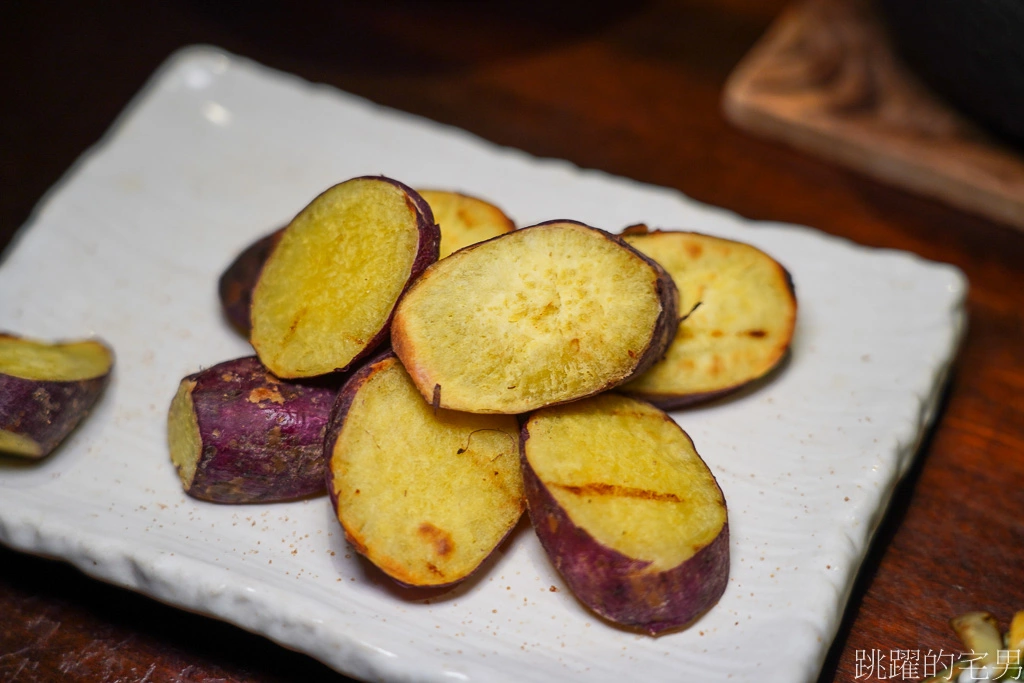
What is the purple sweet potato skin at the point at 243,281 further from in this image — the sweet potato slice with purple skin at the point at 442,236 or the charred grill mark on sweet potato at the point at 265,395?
the charred grill mark on sweet potato at the point at 265,395

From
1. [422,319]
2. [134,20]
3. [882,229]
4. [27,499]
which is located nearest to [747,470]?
[422,319]

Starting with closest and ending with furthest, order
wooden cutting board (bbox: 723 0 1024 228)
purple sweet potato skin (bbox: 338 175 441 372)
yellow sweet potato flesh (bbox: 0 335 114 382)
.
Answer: purple sweet potato skin (bbox: 338 175 441 372) < yellow sweet potato flesh (bbox: 0 335 114 382) < wooden cutting board (bbox: 723 0 1024 228)

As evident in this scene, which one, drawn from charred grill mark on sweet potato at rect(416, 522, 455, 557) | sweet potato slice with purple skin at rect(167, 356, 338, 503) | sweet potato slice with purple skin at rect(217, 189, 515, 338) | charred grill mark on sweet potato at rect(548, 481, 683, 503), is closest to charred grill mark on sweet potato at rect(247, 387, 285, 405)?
sweet potato slice with purple skin at rect(167, 356, 338, 503)

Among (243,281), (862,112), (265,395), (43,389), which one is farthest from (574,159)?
(43,389)

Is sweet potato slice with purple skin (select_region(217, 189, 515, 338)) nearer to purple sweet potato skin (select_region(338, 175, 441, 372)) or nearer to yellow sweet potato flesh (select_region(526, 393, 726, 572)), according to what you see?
purple sweet potato skin (select_region(338, 175, 441, 372))

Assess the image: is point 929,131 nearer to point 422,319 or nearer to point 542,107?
point 542,107

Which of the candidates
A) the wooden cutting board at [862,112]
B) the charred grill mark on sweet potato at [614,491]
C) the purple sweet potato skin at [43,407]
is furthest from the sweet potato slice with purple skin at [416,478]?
the wooden cutting board at [862,112]
